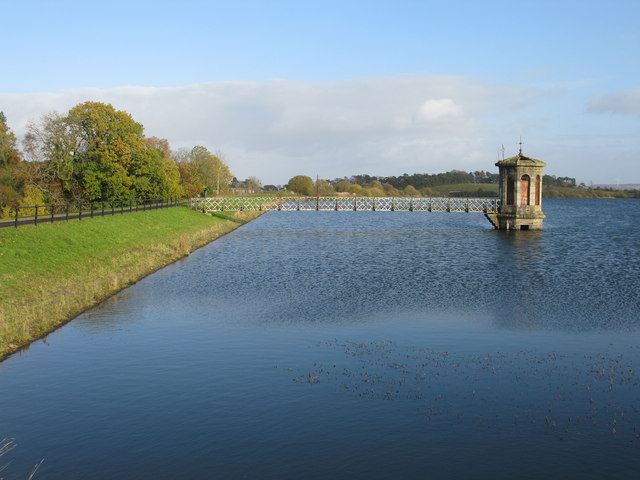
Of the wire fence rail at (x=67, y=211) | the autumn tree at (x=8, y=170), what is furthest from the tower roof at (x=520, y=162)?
the autumn tree at (x=8, y=170)

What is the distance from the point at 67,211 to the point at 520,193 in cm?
5104

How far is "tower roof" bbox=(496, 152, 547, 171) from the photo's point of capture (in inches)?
2798

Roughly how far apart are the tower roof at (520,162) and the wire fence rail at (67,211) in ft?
138

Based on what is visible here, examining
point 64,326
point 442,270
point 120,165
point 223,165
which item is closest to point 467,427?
point 64,326

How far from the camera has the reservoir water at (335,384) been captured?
12.6 meters

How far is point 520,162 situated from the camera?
71312mm

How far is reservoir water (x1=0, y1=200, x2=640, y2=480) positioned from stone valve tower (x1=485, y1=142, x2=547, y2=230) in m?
39.5

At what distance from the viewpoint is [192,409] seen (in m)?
15.2

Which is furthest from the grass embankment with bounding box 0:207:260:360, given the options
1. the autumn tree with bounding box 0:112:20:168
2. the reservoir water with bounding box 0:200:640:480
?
the autumn tree with bounding box 0:112:20:168

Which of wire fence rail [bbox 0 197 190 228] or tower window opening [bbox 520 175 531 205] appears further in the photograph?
tower window opening [bbox 520 175 531 205]

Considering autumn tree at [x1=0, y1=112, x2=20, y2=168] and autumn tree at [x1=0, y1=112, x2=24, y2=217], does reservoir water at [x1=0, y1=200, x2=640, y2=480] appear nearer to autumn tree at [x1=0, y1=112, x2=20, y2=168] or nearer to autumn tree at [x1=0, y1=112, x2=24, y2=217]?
autumn tree at [x1=0, y1=112, x2=24, y2=217]

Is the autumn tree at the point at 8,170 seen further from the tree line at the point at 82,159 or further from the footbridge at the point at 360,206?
the footbridge at the point at 360,206

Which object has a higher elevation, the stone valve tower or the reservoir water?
the stone valve tower

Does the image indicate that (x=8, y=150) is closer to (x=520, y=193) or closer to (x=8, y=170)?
(x=8, y=170)
